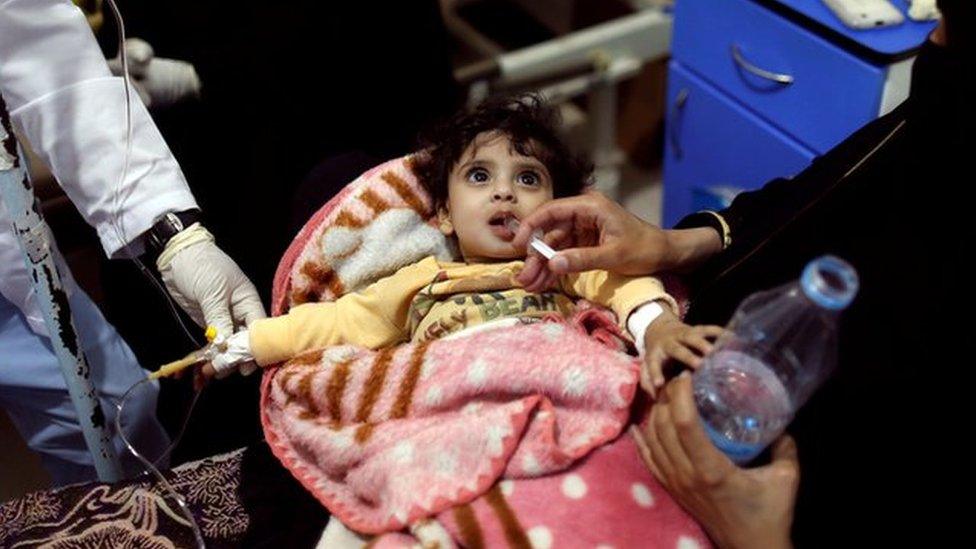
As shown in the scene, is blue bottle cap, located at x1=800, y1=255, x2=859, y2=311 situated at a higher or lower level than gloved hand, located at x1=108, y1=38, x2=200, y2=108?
higher

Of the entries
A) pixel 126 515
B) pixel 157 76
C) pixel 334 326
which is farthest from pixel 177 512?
pixel 157 76

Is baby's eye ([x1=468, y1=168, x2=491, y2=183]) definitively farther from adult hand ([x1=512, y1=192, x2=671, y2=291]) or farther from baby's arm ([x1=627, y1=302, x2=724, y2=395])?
baby's arm ([x1=627, y1=302, x2=724, y2=395])

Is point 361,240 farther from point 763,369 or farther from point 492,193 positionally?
point 763,369

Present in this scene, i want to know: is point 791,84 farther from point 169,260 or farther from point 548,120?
point 169,260

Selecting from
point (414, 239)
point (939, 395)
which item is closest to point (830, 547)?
point (939, 395)

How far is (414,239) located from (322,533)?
0.50 m

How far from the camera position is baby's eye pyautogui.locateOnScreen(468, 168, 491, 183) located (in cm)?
135

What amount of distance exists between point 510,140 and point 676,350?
1.64 ft

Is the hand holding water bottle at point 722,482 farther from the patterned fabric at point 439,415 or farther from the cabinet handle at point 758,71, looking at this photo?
the cabinet handle at point 758,71

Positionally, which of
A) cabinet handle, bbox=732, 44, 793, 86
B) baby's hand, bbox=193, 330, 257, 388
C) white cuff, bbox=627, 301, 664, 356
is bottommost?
baby's hand, bbox=193, 330, 257, 388

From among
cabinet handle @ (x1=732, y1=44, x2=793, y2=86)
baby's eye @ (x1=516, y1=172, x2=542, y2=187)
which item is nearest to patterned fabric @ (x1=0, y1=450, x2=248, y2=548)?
baby's eye @ (x1=516, y1=172, x2=542, y2=187)

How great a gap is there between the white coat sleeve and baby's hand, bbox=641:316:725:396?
27.9 inches

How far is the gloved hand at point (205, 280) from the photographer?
127 cm

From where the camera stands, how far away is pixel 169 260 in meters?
1.29
